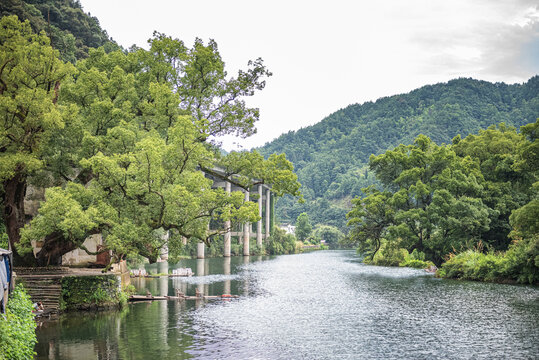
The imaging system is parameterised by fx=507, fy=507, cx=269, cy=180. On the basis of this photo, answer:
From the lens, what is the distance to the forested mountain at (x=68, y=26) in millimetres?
66125

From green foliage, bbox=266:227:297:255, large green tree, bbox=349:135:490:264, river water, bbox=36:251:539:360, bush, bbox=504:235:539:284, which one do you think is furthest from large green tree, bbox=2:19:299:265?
green foliage, bbox=266:227:297:255

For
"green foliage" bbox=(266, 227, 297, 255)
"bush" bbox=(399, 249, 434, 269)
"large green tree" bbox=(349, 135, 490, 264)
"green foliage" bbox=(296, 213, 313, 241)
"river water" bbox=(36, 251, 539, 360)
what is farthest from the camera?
"green foliage" bbox=(296, 213, 313, 241)

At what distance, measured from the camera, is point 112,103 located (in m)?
31.0

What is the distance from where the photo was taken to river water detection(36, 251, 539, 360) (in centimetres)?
2056

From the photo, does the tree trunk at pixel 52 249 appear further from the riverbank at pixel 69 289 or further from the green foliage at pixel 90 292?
the green foliage at pixel 90 292

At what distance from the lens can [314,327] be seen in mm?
26000

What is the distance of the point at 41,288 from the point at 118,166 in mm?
7877

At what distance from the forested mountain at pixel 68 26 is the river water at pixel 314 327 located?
4102 centimetres

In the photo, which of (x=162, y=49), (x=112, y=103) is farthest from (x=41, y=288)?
(x=162, y=49)

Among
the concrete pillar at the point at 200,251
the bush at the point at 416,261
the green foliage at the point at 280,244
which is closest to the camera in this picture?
the bush at the point at 416,261

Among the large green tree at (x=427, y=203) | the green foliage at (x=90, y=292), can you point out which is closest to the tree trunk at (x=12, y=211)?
the green foliage at (x=90, y=292)

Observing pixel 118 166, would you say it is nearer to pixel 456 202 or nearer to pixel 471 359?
pixel 471 359

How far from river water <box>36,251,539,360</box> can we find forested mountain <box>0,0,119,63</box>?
41022mm

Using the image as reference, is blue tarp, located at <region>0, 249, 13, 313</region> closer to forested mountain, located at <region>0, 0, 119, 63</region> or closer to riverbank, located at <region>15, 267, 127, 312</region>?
riverbank, located at <region>15, 267, 127, 312</region>
